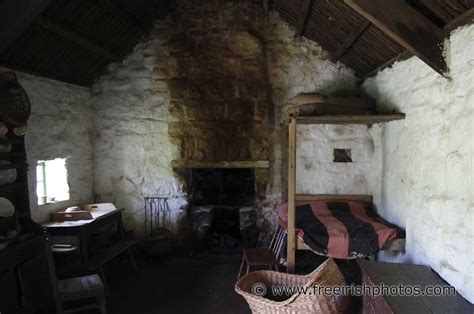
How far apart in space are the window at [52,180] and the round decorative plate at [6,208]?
85 centimetres

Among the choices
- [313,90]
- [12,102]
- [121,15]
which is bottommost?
[12,102]

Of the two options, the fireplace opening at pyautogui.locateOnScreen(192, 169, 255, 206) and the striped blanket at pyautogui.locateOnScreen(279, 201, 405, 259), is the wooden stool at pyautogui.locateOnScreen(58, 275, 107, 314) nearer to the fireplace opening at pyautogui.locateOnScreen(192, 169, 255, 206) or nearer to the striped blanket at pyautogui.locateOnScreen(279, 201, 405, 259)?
the striped blanket at pyautogui.locateOnScreen(279, 201, 405, 259)

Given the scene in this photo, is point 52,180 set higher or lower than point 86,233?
higher

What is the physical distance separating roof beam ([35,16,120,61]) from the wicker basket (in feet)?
9.17

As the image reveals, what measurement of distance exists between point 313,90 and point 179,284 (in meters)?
2.83

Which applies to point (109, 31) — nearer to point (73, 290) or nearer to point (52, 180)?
point (52, 180)

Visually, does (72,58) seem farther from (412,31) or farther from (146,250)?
(412,31)

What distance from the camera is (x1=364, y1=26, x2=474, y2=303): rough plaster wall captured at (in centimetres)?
214

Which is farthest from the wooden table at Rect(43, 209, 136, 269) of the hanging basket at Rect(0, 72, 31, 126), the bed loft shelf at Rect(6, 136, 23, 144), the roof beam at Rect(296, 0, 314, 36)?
the roof beam at Rect(296, 0, 314, 36)

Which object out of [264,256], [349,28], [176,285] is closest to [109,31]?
[349,28]

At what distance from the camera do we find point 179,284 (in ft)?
12.2

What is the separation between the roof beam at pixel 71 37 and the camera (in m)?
3.08

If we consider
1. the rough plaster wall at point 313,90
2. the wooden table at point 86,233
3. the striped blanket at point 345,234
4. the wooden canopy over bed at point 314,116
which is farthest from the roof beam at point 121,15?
the striped blanket at point 345,234

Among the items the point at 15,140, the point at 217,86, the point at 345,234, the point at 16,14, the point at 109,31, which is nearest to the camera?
the point at 16,14
